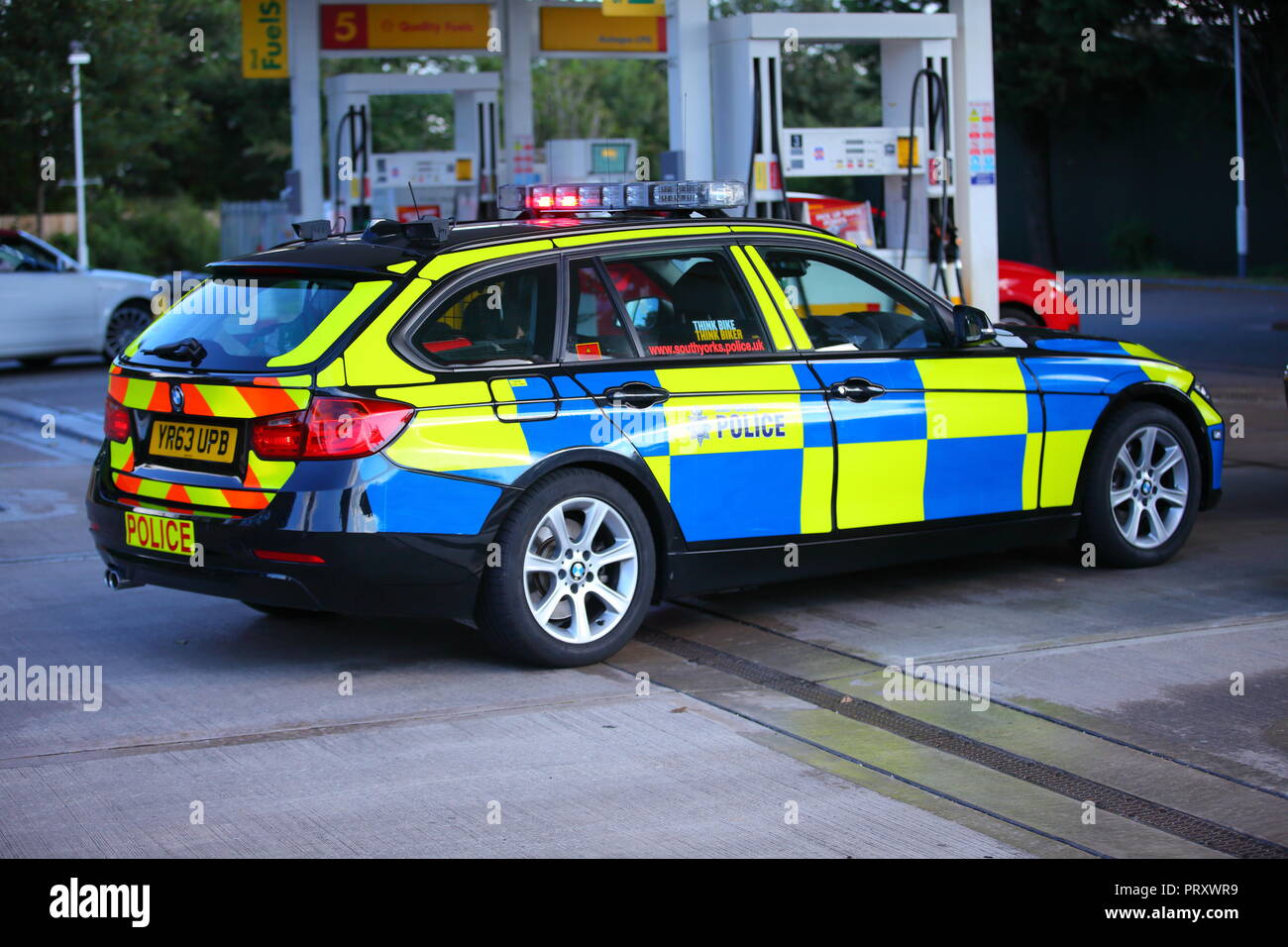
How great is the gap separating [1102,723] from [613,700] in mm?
1608

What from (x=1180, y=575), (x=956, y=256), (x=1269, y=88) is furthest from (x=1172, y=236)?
(x=1180, y=575)

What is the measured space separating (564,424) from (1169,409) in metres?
3.15

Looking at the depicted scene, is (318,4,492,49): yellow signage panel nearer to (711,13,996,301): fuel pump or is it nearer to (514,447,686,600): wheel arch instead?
(711,13,996,301): fuel pump

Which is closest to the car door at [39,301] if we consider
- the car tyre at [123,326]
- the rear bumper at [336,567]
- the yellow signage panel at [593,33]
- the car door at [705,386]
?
the car tyre at [123,326]

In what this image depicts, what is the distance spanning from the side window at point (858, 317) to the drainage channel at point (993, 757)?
1328 millimetres

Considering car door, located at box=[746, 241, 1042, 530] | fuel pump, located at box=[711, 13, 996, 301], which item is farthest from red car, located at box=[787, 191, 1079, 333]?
car door, located at box=[746, 241, 1042, 530]

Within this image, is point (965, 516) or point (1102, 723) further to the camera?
point (965, 516)

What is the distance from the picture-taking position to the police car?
5.86 m

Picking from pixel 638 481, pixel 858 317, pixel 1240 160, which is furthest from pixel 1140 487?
pixel 1240 160

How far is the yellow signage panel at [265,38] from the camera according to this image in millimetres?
19391

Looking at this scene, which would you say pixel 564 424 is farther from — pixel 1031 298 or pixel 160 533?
pixel 1031 298

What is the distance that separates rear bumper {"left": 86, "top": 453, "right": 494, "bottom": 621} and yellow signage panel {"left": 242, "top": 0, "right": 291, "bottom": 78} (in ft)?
47.2
